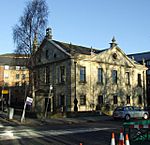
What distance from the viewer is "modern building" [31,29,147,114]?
3994 cm

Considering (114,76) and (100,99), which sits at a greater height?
(114,76)

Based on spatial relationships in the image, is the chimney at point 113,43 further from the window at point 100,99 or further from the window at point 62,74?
the window at point 62,74

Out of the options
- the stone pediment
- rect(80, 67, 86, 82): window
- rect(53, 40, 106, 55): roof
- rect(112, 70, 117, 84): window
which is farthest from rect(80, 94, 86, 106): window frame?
rect(112, 70, 117, 84): window

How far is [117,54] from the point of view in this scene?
46.9 meters

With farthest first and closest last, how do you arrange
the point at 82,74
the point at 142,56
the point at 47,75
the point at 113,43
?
the point at 142,56
the point at 113,43
the point at 47,75
the point at 82,74

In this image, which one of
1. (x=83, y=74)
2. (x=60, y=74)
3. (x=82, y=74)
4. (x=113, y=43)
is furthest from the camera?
(x=113, y=43)

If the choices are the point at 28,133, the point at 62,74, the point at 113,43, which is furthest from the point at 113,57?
the point at 28,133

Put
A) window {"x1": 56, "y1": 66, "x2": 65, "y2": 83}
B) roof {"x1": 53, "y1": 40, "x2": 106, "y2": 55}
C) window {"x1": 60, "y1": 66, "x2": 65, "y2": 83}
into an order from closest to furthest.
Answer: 1. roof {"x1": 53, "y1": 40, "x2": 106, "y2": 55}
2. window {"x1": 60, "y1": 66, "x2": 65, "y2": 83}
3. window {"x1": 56, "y1": 66, "x2": 65, "y2": 83}

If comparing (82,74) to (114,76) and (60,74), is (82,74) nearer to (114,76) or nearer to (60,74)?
(60,74)

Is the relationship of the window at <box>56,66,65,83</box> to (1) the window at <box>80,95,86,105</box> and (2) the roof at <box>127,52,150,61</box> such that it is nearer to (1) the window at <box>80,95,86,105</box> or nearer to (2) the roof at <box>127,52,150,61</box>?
(1) the window at <box>80,95,86,105</box>

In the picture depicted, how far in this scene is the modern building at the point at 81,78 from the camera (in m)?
39.9

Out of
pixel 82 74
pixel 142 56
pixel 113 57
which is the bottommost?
pixel 82 74

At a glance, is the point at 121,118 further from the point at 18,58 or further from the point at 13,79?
the point at 13,79

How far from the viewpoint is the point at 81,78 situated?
4088cm
